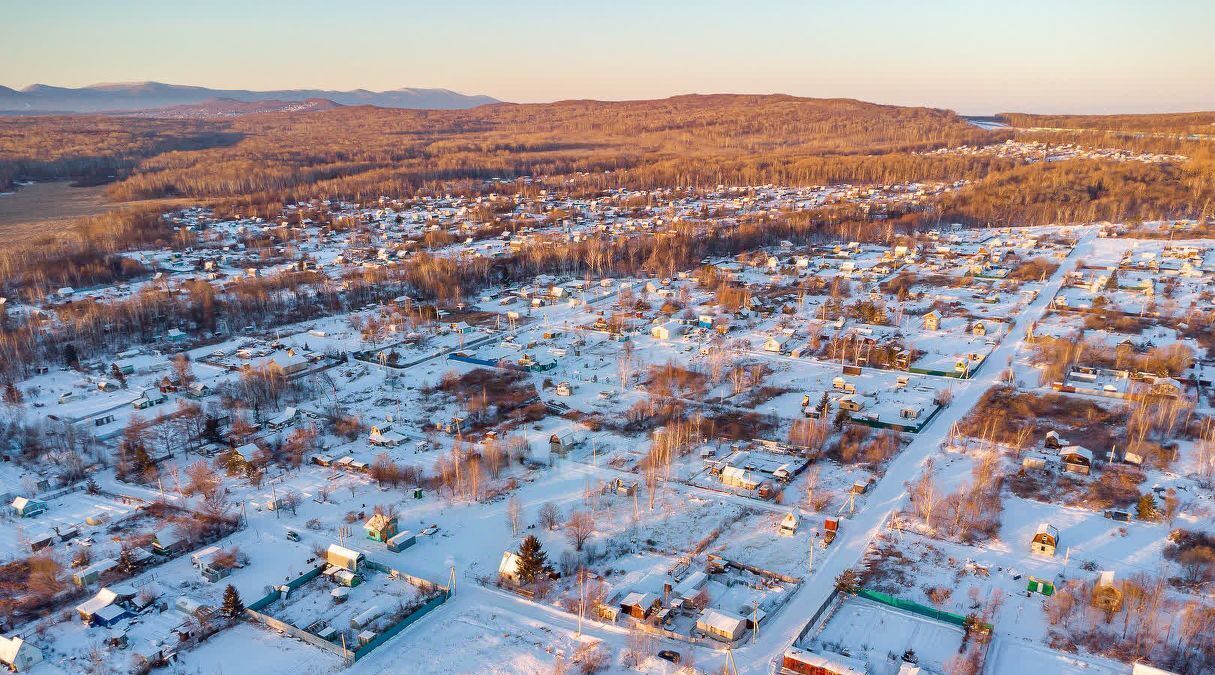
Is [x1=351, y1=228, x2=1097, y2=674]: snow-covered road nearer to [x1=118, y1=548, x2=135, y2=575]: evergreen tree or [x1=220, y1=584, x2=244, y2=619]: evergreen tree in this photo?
[x1=220, y1=584, x2=244, y2=619]: evergreen tree

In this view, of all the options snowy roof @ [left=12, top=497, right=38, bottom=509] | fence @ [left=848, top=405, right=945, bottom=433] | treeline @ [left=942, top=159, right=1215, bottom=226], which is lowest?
snowy roof @ [left=12, top=497, right=38, bottom=509]

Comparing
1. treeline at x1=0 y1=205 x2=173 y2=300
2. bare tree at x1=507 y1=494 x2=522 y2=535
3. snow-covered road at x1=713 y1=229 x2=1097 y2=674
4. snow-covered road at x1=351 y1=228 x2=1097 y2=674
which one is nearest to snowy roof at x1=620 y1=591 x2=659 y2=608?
snow-covered road at x1=351 y1=228 x2=1097 y2=674

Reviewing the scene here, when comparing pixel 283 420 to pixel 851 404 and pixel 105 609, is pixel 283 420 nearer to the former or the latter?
pixel 105 609

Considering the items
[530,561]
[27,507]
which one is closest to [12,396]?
[27,507]

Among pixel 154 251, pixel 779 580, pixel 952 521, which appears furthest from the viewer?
pixel 154 251

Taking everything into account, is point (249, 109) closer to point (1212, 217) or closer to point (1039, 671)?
point (1212, 217)

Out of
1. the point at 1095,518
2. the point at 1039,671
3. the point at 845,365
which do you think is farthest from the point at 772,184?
the point at 1039,671

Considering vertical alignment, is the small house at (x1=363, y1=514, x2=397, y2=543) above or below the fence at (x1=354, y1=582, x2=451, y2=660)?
above
